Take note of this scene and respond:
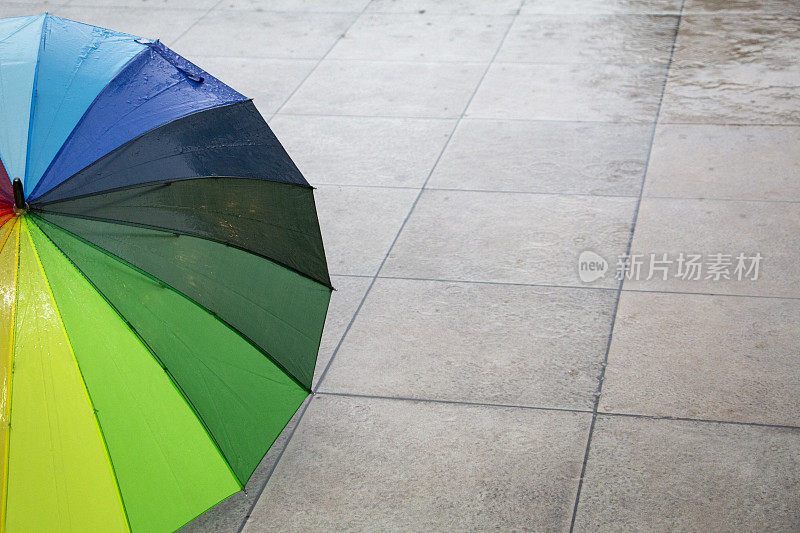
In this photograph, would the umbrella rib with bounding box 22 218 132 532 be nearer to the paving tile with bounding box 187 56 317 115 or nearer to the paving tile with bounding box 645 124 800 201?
the paving tile with bounding box 645 124 800 201

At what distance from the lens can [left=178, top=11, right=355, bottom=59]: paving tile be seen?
8.20 metres

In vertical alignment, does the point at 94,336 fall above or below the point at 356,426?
above

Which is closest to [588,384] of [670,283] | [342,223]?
[670,283]

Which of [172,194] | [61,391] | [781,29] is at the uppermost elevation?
[172,194]

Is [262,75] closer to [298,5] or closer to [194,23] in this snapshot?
[194,23]

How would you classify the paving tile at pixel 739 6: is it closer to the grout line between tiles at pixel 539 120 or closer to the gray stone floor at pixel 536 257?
the gray stone floor at pixel 536 257

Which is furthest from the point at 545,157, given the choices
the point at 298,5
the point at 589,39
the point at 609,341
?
→ the point at 298,5

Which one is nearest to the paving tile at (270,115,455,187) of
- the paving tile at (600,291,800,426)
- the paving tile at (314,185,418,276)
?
the paving tile at (314,185,418,276)

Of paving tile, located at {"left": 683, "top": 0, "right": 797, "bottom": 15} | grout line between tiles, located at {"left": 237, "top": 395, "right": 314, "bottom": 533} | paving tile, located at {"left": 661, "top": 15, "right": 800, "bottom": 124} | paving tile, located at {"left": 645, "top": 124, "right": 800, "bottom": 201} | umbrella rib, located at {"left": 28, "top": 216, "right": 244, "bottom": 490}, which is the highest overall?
umbrella rib, located at {"left": 28, "top": 216, "right": 244, "bottom": 490}

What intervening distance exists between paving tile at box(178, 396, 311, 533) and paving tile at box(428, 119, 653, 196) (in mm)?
2636

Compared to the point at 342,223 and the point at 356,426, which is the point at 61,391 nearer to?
the point at 356,426

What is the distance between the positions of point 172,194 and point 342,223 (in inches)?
101

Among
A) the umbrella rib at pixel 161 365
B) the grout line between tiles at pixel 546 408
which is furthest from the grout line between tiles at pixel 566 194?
the umbrella rib at pixel 161 365

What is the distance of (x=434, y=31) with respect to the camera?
27.4ft
